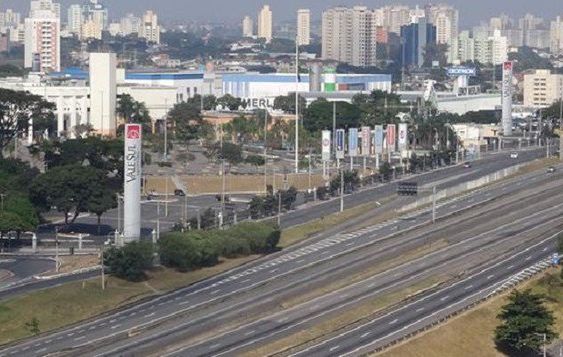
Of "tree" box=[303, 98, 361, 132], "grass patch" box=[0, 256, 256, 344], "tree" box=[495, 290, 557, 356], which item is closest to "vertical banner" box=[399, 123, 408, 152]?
"tree" box=[303, 98, 361, 132]

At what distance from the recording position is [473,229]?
59594 millimetres

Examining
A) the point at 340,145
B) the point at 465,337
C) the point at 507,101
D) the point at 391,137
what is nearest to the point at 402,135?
the point at 391,137

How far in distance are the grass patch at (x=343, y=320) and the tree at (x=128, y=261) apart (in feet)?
22.4

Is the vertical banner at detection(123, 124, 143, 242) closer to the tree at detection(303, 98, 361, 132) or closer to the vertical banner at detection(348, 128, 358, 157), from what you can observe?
the vertical banner at detection(348, 128, 358, 157)

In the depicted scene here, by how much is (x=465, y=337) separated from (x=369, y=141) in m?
43.7

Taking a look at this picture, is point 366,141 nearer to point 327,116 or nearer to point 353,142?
point 353,142

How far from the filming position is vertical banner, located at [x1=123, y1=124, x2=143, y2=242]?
2025 inches

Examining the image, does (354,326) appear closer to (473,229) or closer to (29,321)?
(29,321)

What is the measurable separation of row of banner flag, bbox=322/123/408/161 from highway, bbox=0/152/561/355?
661 inches

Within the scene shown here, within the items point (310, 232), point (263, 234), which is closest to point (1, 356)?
point (263, 234)

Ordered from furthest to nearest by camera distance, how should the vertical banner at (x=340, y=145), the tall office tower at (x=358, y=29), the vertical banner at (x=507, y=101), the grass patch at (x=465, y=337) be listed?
1. the tall office tower at (x=358, y=29)
2. the vertical banner at (x=507, y=101)
3. the vertical banner at (x=340, y=145)
4. the grass patch at (x=465, y=337)

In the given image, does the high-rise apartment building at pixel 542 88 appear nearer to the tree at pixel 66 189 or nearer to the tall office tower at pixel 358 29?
the tall office tower at pixel 358 29

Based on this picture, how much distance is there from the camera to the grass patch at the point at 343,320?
127 ft

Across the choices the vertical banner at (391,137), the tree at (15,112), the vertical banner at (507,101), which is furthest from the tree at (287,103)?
the tree at (15,112)
